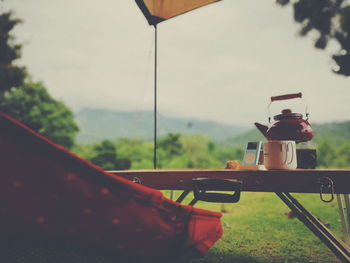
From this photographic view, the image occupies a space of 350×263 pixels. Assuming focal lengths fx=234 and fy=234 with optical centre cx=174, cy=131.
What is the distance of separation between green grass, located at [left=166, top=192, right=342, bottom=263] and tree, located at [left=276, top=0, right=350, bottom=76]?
5.97 metres

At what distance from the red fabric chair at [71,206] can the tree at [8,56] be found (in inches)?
934

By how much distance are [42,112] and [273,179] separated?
30985 mm

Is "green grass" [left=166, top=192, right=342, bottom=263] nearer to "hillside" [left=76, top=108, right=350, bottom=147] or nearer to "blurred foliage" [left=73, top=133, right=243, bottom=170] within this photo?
"blurred foliage" [left=73, top=133, right=243, bottom=170]

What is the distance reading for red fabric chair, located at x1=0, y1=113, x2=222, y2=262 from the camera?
462 millimetres

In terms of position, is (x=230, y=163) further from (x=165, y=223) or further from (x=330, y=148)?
(x=330, y=148)

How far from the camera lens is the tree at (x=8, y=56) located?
19.3 m

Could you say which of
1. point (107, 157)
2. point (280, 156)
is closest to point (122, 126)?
point (107, 157)

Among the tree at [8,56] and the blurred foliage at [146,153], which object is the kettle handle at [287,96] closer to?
the blurred foliage at [146,153]

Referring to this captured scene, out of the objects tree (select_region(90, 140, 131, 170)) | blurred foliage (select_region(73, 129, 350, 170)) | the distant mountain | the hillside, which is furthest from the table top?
the distant mountain

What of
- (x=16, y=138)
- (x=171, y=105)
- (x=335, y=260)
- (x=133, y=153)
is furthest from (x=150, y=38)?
(x=171, y=105)

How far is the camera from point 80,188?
0.48m

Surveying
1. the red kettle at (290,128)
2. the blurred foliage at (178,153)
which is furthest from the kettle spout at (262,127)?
the blurred foliage at (178,153)

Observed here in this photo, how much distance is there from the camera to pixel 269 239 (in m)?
2.01

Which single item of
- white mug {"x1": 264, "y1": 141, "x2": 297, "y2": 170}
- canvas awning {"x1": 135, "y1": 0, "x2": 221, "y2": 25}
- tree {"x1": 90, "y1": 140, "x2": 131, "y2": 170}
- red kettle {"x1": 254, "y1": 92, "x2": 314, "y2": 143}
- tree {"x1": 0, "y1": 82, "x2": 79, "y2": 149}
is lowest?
tree {"x1": 90, "y1": 140, "x2": 131, "y2": 170}
